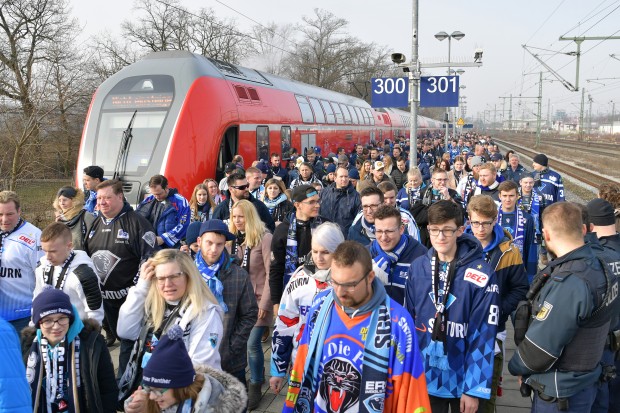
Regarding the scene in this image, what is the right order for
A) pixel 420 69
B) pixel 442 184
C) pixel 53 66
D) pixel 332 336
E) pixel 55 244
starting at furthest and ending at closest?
1. pixel 53 66
2. pixel 420 69
3. pixel 442 184
4. pixel 55 244
5. pixel 332 336

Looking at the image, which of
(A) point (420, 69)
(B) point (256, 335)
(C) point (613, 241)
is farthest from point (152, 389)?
(A) point (420, 69)

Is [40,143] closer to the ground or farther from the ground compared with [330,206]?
farther from the ground

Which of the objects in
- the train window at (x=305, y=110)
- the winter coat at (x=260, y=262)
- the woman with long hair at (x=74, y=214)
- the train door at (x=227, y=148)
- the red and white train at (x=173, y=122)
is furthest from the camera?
the train window at (x=305, y=110)

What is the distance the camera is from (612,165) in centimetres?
2953

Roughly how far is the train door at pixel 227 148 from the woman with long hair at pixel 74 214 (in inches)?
190

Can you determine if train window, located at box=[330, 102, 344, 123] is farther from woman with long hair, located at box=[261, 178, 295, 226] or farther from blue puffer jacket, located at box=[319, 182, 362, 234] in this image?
woman with long hair, located at box=[261, 178, 295, 226]

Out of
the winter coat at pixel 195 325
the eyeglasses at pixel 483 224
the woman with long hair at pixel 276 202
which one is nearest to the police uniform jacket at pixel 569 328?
the eyeglasses at pixel 483 224

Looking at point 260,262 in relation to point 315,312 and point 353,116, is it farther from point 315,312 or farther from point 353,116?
point 353,116

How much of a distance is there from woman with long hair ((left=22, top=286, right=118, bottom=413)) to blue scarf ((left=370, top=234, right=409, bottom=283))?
192 centimetres

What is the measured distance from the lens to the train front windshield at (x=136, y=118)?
31.7 ft

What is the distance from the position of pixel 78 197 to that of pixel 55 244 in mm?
1807

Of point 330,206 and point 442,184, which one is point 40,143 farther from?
point 442,184

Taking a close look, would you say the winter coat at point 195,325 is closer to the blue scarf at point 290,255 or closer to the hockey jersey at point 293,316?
the hockey jersey at point 293,316

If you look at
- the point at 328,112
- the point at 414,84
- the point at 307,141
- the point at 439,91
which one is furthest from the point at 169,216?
the point at 328,112
